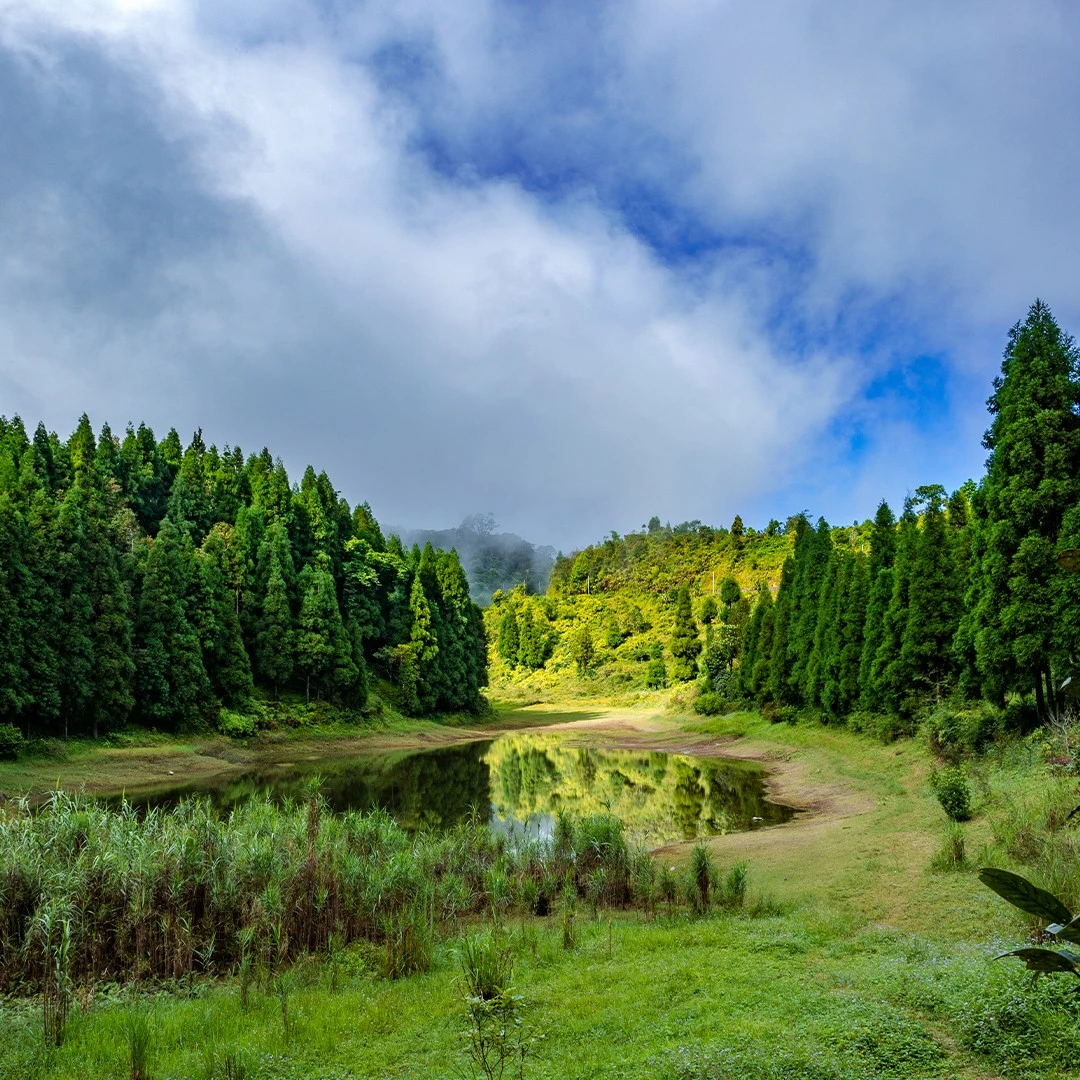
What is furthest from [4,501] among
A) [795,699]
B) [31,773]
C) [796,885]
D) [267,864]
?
[795,699]

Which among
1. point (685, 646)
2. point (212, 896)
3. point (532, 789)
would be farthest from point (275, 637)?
point (212, 896)

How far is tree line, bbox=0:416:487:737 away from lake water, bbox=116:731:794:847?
765 cm

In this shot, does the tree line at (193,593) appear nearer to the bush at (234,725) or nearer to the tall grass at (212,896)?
the bush at (234,725)

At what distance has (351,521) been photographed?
66438 mm

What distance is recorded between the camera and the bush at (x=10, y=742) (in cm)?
2662

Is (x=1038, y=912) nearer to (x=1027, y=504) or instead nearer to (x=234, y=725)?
(x=1027, y=504)

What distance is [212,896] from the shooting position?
31.7 feet

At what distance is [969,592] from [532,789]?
667 inches

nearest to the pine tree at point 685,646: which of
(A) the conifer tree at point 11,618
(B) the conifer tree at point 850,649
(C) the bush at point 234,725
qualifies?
(B) the conifer tree at point 850,649

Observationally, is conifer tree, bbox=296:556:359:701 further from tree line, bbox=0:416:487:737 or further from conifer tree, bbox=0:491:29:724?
conifer tree, bbox=0:491:29:724

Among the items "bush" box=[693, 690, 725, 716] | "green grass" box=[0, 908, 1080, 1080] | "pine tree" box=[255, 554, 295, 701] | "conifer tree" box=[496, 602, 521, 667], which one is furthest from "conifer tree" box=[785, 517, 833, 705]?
"conifer tree" box=[496, 602, 521, 667]

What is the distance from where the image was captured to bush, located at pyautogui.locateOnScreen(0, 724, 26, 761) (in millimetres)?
26625

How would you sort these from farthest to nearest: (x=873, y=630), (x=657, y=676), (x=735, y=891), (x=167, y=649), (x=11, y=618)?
(x=657, y=676), (x=167, y=649), (x=873, y=630), (x=11, y=618), (x=735, y=891)

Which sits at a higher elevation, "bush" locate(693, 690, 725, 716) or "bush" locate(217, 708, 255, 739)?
"bush" locate(217, 708, 255, 739)
